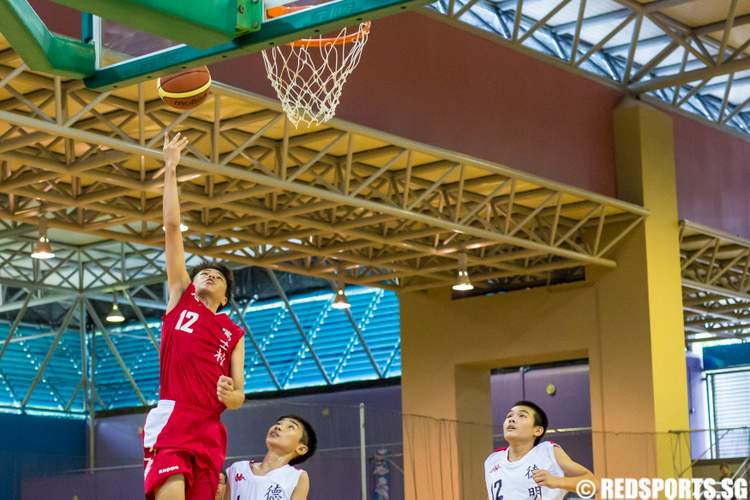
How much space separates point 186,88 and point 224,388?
9.42 feet

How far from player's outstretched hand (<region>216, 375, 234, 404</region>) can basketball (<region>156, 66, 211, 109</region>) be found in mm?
2714

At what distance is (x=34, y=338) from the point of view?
38906 millimetres

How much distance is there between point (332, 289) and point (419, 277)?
9.63 meters

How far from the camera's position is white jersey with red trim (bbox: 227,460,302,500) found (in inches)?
349

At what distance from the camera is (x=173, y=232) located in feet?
22.2

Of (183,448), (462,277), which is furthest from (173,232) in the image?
(462,277)

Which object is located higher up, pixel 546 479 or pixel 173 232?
pixel 173 232

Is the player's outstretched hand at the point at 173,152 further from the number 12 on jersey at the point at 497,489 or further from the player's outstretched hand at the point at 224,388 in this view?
the number 12 on jersey at the point at 497,489

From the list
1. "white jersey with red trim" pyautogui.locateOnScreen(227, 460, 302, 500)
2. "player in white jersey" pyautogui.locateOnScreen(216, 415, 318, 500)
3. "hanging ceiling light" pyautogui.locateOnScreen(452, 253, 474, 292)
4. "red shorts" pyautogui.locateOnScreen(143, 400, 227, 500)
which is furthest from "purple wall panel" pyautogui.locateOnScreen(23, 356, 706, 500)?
"red shorts" pyautogui.locateOnScreen(143, 400, 227, 500)

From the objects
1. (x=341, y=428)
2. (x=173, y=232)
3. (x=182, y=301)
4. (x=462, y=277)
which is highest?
(x=462, y=277)

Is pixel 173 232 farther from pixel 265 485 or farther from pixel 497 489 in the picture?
pixel 497 489

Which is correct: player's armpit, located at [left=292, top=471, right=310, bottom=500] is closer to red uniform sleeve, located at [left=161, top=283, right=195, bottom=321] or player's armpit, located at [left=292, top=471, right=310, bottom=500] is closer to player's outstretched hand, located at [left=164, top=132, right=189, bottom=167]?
red uniform sleeve, located at [left=161, top=283, right=195, bottom=321]
